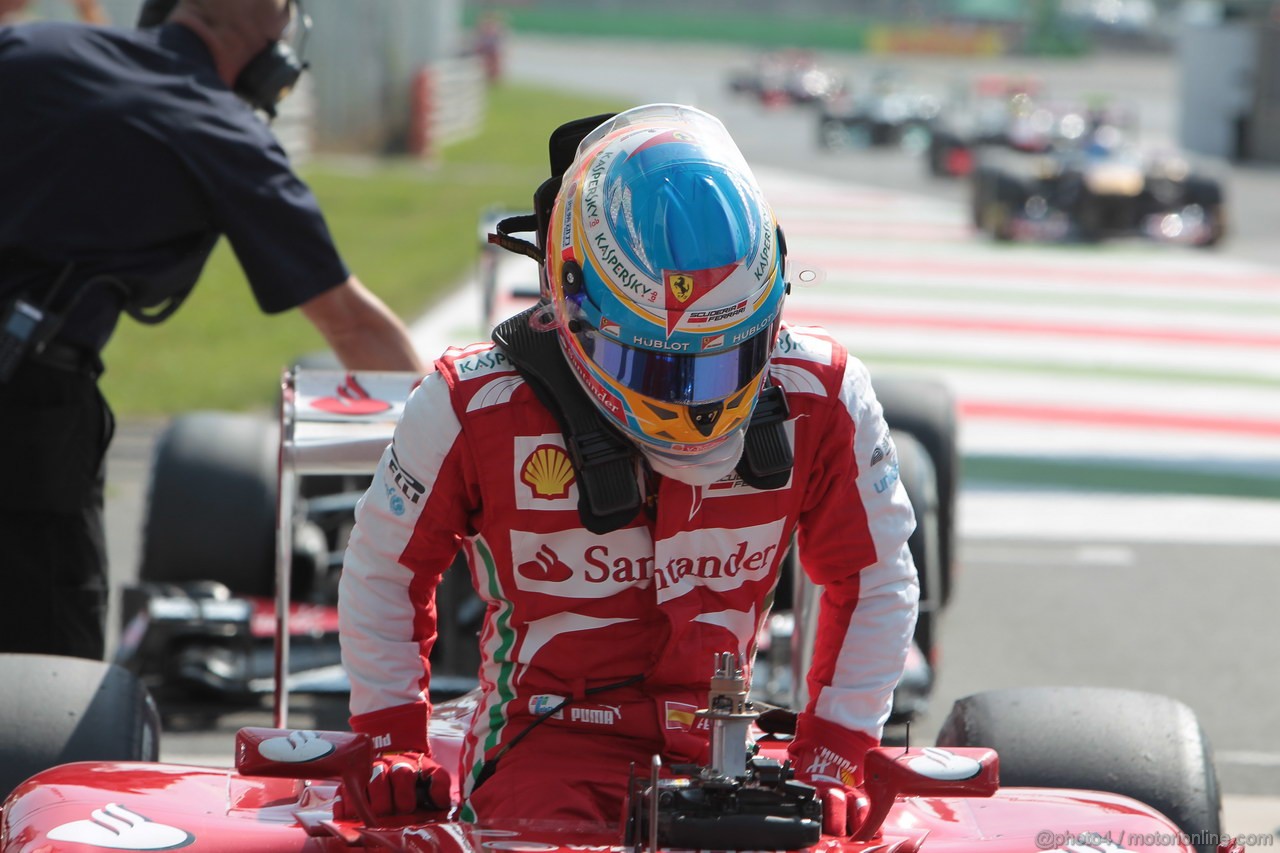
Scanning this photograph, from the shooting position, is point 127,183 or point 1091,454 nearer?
point 127,183

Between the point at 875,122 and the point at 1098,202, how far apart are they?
14.7 meters

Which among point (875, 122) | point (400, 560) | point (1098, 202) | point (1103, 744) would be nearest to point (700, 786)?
point (400, 560)

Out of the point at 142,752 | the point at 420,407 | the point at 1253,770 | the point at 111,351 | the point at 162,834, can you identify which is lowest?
the point at 111,351

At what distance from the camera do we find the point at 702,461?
8.26 feet

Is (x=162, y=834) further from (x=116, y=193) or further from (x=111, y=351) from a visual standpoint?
(x=111, y=351)

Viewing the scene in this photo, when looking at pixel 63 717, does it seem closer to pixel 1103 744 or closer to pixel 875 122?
pixel 1103 744

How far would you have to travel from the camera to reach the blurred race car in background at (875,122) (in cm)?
3144

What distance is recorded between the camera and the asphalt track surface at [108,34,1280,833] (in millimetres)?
5715

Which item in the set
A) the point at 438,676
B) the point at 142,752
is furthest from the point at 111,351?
the point at 142,752

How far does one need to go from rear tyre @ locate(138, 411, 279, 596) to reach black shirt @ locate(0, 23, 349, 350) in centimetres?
148

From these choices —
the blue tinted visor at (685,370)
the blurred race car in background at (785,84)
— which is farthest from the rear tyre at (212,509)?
the blurred race car in background at (785,84)

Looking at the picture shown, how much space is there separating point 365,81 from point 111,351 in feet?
50.0

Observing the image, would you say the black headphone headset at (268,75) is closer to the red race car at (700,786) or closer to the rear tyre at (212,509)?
the red race car at (700,786)

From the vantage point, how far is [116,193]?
12.1ft
